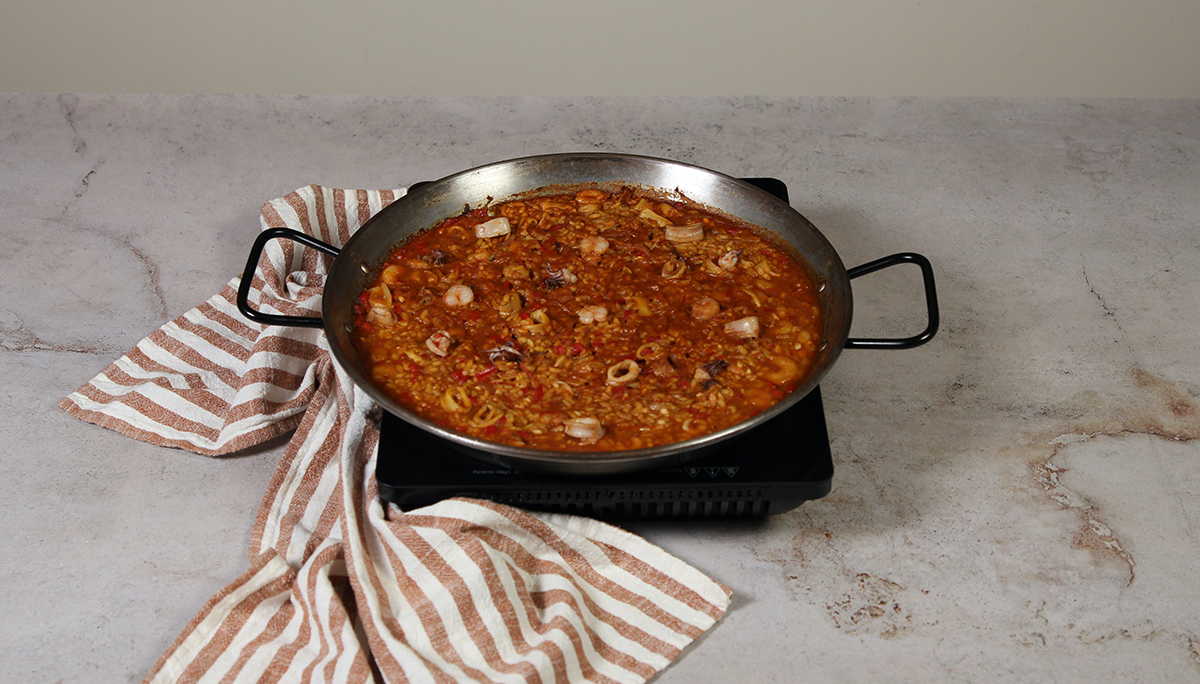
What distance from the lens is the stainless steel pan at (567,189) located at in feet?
8.66

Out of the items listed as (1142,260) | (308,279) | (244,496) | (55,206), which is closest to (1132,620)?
(1142,260)

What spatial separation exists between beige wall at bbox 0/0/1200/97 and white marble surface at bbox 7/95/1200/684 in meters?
0.31

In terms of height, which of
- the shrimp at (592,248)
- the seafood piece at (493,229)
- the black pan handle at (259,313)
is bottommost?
the shrimp at (592,248)

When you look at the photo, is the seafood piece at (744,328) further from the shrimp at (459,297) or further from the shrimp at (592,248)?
the shrimp at (459,297)

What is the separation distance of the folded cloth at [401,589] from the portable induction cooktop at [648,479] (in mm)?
58

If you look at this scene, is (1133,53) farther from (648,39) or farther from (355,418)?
(355,418)

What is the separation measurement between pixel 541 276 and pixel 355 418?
26.5 inches

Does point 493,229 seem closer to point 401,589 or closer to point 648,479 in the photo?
point 648,479

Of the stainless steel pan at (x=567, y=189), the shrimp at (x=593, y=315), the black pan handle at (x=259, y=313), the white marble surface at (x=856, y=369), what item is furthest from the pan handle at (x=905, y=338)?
the black pan handle at (x=259, y=313)

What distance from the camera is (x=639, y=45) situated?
512cm

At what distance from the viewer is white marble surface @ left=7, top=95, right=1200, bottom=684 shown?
2.81 m

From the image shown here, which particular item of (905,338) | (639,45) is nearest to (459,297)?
(905,338)

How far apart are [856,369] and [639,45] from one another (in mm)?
2195

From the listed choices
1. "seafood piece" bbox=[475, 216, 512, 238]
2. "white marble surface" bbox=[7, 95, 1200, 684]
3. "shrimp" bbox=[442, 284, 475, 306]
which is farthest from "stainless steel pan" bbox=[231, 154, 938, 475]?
"white marble surface" bbox=[7, 95, 1200, 684]
